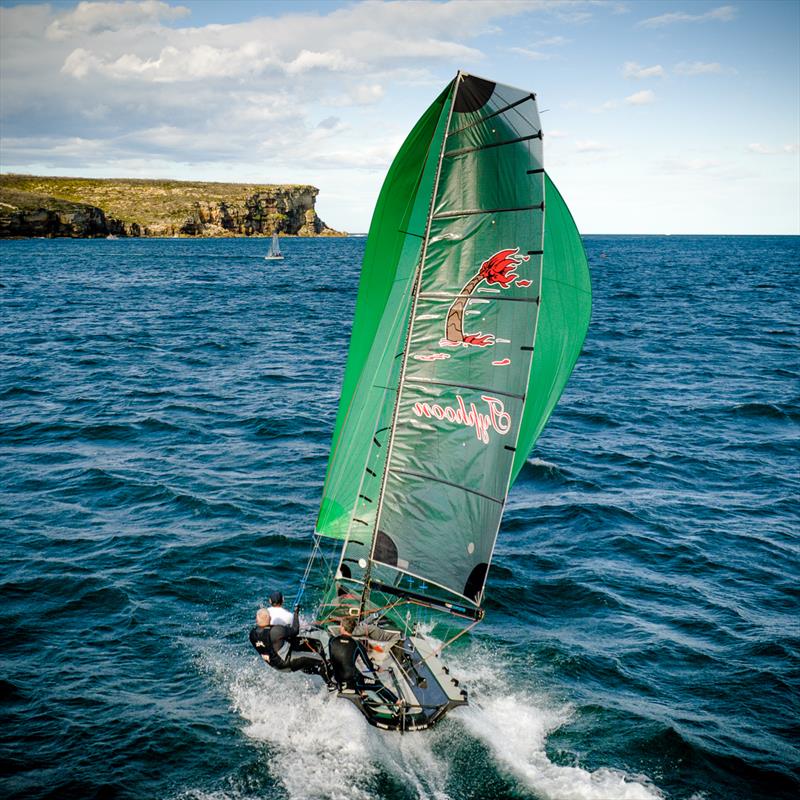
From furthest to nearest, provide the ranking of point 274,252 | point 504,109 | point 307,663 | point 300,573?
1. point 274,252
2. point 300,573
3. point 307,663
4. point 504,109

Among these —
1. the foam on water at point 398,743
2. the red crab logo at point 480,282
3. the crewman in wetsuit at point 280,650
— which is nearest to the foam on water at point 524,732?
the foam on water at point 398,743

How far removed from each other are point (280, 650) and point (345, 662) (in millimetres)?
1442

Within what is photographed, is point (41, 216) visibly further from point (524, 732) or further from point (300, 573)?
point (524, 732)

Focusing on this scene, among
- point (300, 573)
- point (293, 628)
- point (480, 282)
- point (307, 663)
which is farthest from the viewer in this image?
point (300, 573)

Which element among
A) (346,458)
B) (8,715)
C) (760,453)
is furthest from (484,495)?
(760,453)

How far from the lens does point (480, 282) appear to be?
13.2 meters

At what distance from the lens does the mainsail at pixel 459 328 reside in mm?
12789

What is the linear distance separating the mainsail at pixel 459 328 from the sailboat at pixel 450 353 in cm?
2

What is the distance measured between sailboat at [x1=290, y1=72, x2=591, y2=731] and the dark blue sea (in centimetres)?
185

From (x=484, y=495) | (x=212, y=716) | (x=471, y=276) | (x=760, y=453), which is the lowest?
(x=212, y=716)

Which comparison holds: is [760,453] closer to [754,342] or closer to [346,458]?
[346,458]

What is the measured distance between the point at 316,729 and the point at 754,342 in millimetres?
48026

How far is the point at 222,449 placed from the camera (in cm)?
2886

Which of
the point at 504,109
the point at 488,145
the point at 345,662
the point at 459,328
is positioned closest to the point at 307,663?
the point at 345,662
